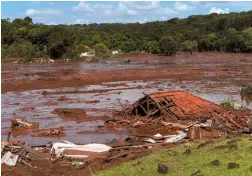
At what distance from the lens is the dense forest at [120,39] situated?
7894 centimetres

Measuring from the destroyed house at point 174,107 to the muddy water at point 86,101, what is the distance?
2.65m

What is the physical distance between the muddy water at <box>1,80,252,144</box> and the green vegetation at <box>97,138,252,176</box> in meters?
7.27

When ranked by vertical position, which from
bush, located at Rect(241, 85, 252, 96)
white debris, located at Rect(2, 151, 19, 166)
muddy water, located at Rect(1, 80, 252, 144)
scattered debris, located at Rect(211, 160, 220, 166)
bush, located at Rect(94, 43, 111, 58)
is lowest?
muddy water, located at Rect(1, 80, 252, 144)

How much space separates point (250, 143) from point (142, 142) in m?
→ 5.22

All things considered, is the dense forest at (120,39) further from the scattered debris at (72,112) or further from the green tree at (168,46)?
the scattered debris at (72,112)

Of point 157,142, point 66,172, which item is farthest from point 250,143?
point 66,172

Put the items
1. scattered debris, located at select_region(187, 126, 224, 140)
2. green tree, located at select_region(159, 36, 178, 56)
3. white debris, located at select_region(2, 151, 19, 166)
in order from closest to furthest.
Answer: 1. white debris, located at select_region(2, 151, 19, 166)
2. scattered debris, located at select_region(187, 126, 224, 140)
3. green tree, located at select_region(159, 36, 178, 56)

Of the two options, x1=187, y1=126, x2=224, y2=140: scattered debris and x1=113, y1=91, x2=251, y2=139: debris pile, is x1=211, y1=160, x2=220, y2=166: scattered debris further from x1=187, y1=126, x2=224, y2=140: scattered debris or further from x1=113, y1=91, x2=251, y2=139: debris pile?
x1=113, y1=91, x2=251, y2=139: debris pile

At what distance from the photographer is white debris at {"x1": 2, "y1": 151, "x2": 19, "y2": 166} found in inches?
561

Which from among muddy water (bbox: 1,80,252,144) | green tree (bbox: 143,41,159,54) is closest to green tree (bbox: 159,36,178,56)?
green tree (bbox: 143,41,159,54)

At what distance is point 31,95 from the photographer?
38812mm

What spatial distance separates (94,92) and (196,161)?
92.3 ft

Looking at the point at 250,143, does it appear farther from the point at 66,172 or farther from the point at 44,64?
the point at 44,64

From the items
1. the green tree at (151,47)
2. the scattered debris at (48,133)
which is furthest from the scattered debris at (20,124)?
the green tree at (151,47)
